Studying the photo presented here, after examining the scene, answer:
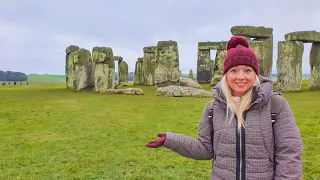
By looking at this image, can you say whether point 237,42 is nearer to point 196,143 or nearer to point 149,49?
point 196,143

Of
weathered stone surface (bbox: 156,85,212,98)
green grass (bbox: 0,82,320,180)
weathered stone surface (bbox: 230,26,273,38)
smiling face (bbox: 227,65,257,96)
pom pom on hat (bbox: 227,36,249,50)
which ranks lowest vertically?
green grass (bbox: 0,82,320,180)

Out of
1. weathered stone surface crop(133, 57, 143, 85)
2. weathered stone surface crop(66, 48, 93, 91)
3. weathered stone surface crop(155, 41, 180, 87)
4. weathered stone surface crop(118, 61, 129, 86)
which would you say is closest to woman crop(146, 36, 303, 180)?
weathered stone surface crop(155, 41, 180, 87)

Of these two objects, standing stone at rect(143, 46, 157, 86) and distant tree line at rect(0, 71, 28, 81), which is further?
distant tree line at rect(0, 71, 28, 81)

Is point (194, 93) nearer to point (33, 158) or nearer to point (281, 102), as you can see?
point (33, 158)

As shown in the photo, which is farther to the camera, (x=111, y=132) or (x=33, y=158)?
(x=111, y=132)

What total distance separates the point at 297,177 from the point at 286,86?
16.8 m

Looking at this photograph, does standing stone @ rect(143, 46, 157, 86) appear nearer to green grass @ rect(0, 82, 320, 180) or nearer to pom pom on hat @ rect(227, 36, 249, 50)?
green grass @ rect(0, 82, 320, 180)

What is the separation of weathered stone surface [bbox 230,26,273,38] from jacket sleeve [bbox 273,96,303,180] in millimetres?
18914

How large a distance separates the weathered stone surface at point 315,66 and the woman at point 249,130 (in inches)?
693

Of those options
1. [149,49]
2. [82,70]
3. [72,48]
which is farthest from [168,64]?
[149,49]

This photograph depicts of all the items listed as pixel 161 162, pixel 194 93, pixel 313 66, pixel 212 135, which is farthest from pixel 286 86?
pixel 212 135

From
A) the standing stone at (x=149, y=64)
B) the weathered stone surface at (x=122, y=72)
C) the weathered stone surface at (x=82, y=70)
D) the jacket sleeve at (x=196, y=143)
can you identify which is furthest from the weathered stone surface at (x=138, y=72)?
the jacket sleeve at (x=196, y=143)

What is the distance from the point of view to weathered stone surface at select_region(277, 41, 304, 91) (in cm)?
1831

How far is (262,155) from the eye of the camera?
2703 mm
